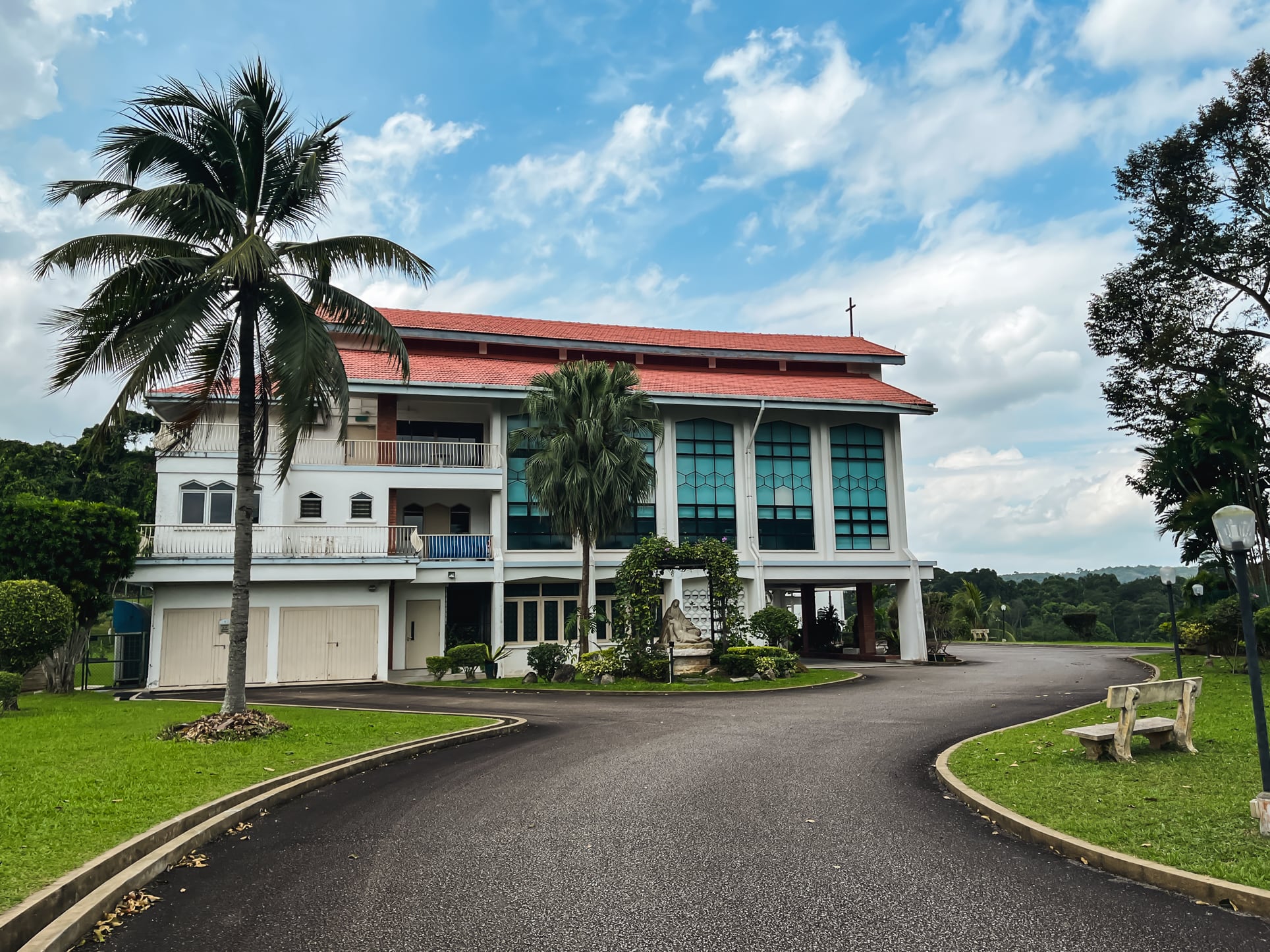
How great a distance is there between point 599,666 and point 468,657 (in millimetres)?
4581

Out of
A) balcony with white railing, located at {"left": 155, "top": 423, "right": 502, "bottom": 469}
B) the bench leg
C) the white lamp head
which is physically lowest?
the bench leg

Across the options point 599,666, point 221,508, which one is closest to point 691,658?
point 599,666

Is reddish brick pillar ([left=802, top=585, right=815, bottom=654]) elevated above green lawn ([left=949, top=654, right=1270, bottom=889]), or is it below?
above

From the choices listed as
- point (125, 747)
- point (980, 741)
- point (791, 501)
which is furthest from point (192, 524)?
point (980, 741)

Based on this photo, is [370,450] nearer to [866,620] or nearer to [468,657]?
[468,657]

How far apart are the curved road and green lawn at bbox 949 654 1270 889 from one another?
46 cm

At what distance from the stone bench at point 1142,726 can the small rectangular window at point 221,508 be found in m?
23.3

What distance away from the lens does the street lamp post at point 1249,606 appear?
6367 millimetres

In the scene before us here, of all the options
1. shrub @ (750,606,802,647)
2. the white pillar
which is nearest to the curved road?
shrub @ (750,606,802,647)

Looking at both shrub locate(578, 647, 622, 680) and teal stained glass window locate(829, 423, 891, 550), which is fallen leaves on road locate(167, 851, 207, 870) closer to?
shrub locate(578, 647, 622, 680)

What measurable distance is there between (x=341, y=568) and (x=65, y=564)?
692cm

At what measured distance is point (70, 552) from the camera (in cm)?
2062

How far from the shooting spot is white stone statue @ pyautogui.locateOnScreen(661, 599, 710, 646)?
77.4ft

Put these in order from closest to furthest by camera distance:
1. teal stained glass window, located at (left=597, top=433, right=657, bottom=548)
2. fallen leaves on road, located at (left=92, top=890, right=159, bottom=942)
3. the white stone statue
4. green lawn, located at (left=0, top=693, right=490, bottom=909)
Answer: fallen leaves on road, located at (left=92, top=890, right=159, bottom=942) → green lawn, located at (left=0, top=693, right=490, bottom=909) → the white stone statue → teal stained glass window, located at (left=597, top=433, right=657, bottom=548)
